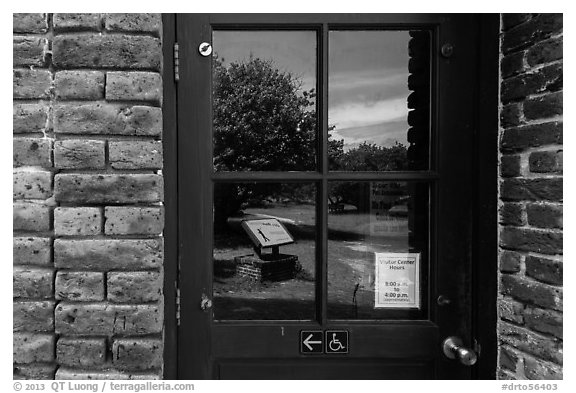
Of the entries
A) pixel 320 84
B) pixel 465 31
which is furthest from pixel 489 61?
pixel 320 84

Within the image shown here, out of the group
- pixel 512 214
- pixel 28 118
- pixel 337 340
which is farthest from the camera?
pixel 337 340

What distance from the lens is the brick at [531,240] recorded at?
119 cm

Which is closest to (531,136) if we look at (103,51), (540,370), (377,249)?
(377,249)

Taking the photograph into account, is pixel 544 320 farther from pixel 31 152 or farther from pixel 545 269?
pixel 31 152

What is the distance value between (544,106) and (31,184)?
1640 mm

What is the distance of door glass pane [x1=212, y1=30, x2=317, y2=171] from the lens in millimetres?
1417

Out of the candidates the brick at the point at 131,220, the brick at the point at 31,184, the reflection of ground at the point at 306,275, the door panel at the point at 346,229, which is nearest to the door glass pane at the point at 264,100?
the door panel at the point at 346,229

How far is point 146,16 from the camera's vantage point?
1.22 metres

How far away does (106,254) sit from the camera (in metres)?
1.22

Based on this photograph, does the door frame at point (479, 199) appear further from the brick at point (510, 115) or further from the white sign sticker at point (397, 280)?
the white sign sticker at point (397, 280)

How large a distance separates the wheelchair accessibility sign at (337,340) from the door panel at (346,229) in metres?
0.02

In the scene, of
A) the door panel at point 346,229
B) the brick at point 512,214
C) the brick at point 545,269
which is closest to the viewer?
the brick at point 545,269

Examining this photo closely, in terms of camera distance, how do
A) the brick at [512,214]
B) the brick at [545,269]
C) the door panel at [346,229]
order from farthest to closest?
the door panel at [346,229]
the brick at [512,214]
the brick at [545,269]

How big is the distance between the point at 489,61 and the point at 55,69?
1475 millimetres
